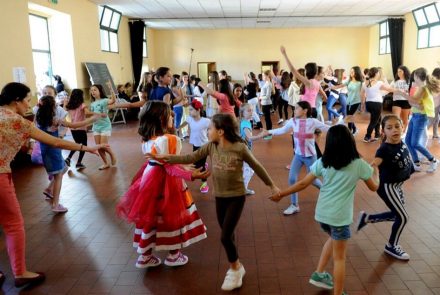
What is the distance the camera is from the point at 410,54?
1460 centimetres

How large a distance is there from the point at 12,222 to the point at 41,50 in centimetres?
823

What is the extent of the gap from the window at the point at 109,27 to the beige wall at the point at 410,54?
1036 centimetres

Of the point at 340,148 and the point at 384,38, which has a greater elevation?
the point at 384,38

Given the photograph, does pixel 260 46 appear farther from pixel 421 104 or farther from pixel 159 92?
pixel 159 92

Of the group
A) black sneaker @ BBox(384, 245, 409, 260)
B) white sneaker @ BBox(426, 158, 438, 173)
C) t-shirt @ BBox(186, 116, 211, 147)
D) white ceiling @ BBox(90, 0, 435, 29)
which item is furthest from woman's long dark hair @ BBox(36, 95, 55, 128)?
white ceiling @ BBox(90, 0, 435, 29)

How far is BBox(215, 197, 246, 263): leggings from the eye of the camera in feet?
8.65

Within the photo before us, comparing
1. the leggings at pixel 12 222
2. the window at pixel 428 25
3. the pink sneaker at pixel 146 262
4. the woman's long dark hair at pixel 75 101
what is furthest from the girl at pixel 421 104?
the window at pixel 428 25

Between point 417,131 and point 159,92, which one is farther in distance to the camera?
point 417,131

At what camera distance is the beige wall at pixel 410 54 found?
12.9 m

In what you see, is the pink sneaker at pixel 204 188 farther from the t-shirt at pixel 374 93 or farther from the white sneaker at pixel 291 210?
the t-shirt at pixel 374 93

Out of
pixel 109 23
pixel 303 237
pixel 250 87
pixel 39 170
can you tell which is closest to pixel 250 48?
pixel 109 23

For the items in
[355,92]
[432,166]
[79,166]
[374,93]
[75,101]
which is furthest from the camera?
[355,92]

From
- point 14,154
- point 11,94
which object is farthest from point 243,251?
point 11,94

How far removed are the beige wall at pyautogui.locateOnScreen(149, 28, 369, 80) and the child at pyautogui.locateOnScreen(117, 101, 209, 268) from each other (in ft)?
54.4
